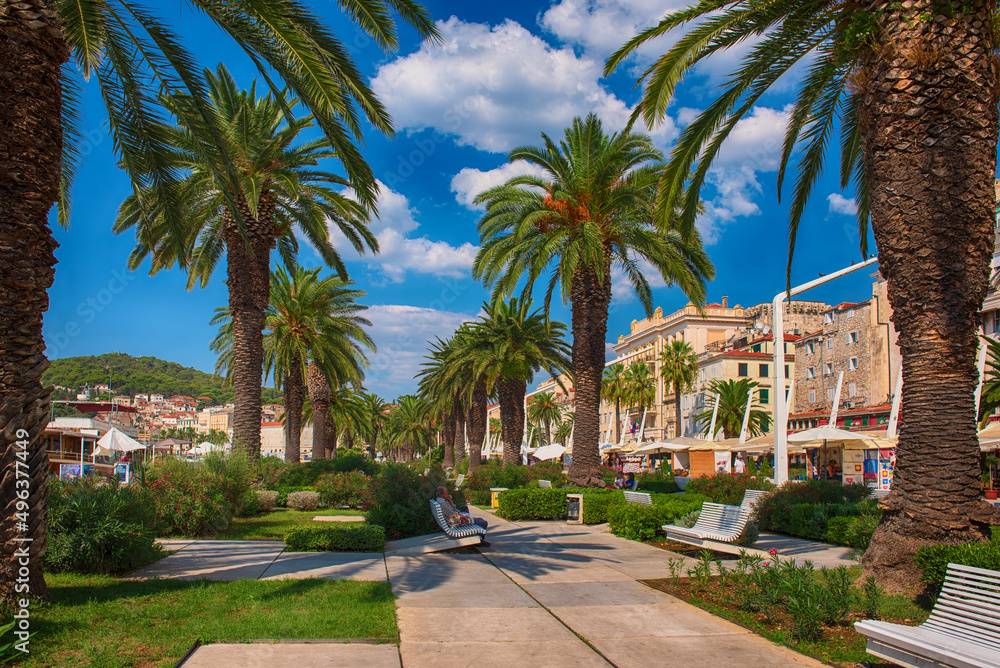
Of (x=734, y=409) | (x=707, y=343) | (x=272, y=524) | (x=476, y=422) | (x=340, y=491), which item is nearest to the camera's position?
(x=272, y=524)

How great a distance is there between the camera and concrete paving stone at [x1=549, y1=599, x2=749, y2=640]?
6430mm

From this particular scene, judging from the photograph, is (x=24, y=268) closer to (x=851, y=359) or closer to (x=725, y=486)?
(x=725, y=486)

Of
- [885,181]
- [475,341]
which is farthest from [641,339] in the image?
[885,181]

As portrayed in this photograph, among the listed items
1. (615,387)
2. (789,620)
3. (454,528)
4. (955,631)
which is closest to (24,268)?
(454,528)

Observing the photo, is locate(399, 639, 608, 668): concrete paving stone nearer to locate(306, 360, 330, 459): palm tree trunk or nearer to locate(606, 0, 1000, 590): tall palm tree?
locate(606, 0, 1000, 590): tall palm tree

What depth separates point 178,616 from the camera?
6348 mm

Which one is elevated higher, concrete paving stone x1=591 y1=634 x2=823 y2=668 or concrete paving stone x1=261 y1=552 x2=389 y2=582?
concrete paving stone x1=591 y1=634 x2=823 y2=668

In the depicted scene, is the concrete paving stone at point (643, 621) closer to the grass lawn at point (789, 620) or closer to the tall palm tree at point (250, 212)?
the grass lawn at point (789, 620)

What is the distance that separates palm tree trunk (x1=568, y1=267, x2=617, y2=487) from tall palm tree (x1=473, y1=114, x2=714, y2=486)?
3 centimetres

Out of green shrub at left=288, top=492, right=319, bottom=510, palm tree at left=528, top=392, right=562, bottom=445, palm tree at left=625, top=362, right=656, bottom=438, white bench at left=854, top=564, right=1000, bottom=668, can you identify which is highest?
palm tree at left=625, top=362, right=656, bottom=438

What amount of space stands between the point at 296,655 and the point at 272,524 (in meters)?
10.5

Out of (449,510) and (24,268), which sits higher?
(24,268)

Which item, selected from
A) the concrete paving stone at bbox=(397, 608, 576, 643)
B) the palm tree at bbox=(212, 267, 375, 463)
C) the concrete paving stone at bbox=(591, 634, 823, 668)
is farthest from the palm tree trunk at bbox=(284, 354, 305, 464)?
the concrete paving stone at bbox=(591, 634, 823, 668)

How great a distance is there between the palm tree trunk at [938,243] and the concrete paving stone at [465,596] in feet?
13.6
